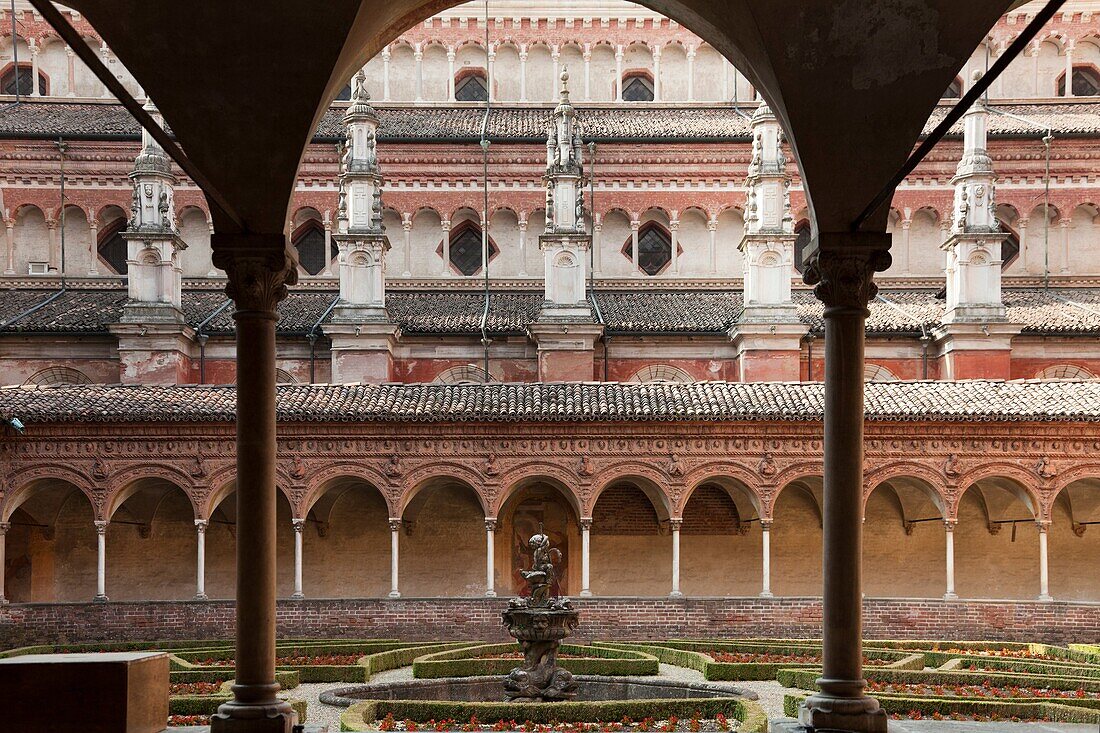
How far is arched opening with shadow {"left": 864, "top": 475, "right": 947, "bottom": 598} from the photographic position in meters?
27.6

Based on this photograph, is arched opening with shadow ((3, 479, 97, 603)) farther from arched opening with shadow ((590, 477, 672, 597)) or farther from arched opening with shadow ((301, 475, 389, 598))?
arched opening with shadow ((590, 477, 672, 597))

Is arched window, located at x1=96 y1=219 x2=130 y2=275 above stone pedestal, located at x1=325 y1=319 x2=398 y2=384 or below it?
above

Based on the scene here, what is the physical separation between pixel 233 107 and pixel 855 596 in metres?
5.10

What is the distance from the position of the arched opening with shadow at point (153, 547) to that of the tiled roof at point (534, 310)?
5.31 meters

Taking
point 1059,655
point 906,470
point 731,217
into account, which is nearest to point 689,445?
point 906,470

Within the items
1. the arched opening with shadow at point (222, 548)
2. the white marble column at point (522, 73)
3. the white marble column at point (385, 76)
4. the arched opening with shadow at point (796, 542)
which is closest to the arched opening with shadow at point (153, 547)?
the arched opening with shadow at point (222, 548)

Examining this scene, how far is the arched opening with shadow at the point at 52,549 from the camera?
26922 mm

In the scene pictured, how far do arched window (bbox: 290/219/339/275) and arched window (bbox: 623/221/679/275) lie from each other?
28.3 ft

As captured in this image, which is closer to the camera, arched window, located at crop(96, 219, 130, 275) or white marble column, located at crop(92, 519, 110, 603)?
white marble column, located at crop(92, 519, 110, 603)

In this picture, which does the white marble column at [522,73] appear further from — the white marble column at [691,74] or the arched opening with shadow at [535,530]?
the arched opening with shadow at [535,530]

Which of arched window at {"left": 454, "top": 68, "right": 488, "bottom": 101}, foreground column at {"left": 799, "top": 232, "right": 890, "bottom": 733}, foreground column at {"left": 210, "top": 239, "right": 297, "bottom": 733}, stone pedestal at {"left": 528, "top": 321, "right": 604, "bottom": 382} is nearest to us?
foreground column at {"left": 210, "top": 239, "right": 297, "bottom": 733}

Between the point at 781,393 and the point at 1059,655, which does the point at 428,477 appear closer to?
the point at 781,393

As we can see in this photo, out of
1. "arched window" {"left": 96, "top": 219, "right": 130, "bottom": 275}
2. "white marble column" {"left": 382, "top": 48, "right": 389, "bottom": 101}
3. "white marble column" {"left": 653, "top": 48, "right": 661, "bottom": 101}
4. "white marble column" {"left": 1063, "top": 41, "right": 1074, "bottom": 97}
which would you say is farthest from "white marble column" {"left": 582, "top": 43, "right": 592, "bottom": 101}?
"arched window" {"left": 96, "top": 219, "right": 130, "bottom": 275}

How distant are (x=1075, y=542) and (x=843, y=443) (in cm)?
2195
